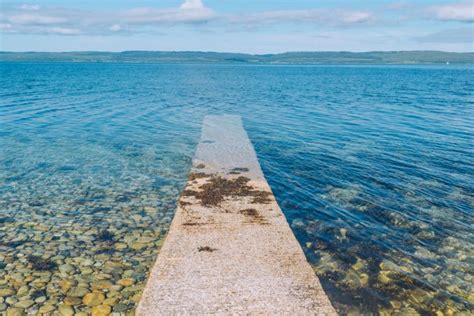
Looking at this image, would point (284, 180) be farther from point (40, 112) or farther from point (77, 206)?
point (40, 112)

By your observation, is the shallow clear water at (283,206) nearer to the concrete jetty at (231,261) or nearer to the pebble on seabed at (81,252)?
the pebble on seabed at (81,252)

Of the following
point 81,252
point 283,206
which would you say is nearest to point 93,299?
point 81,252

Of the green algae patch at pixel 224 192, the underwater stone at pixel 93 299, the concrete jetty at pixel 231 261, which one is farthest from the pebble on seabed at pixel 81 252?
the green algae patch at pixel 224 192

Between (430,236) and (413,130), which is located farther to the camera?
(413,130)

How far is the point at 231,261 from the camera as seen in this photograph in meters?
12.0

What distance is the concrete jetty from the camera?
32.7 feet

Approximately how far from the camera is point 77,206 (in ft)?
54.5

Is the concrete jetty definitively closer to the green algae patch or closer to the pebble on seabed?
the green algae patch

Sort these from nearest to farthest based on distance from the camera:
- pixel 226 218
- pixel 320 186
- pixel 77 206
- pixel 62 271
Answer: pixel 62 271 < pixel 226 218 < pixel 77 206 < pixel 320 186

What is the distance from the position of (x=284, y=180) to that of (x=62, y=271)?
11309 millimetres

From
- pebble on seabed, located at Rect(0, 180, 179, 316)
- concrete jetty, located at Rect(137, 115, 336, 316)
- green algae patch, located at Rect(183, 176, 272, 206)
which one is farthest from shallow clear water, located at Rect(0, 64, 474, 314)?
green algae patch, located at Rect(183, 176, 272, 206)

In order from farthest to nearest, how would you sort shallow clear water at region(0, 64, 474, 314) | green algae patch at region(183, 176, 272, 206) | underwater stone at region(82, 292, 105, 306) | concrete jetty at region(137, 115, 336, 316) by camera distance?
green algae patch at region(183, 176, 272, 206), shallow clear water at region(0, 64, 474, 314), underwater stone at region(82, 292, 105, 306), concrete jetty at region(137, 115, 336, 316)

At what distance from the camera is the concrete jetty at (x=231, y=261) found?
9.96 meters

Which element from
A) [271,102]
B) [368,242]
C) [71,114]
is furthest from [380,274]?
[271,102]
